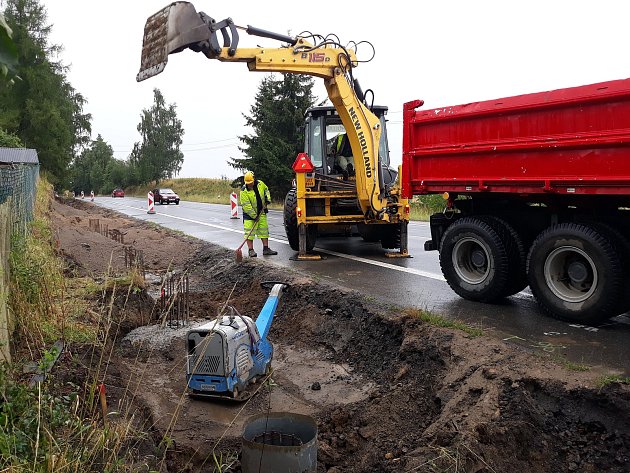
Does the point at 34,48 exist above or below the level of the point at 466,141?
above

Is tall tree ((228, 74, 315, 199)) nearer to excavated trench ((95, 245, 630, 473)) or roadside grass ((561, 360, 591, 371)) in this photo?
excavated trench ((95, 245, 630, 473))

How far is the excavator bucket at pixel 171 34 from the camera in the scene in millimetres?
7090

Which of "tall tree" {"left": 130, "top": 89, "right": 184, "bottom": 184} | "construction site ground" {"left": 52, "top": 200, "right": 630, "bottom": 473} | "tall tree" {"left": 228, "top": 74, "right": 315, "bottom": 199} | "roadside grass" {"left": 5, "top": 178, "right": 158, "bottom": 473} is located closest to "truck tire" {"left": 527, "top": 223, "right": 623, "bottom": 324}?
"construction site ground" {"left": 52, "top": 200, "right": 630, "bottom": 473}

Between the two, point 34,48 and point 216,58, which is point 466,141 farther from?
point 34,48

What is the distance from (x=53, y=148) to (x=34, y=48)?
6.74m

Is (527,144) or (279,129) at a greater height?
(279,129)

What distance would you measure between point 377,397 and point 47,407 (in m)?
2.63

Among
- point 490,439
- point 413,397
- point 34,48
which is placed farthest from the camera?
point 34,48

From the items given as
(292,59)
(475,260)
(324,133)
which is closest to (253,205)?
(324,133)

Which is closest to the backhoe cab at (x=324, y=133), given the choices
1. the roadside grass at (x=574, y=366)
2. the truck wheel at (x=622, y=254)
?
the truck wheel at (x=622, y=254)

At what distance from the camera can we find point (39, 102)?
36.8 meters

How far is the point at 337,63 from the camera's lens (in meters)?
8.98

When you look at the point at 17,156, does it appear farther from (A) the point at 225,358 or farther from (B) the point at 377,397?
(B) the point at 377,397

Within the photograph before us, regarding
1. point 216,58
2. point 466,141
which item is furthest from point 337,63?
point 466,141
